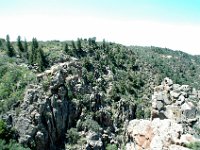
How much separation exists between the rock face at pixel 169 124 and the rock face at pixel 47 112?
3629 cm

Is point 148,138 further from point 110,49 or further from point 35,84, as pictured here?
point 110,49

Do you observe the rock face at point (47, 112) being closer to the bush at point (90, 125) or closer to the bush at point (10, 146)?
the bush at point (90, 125)

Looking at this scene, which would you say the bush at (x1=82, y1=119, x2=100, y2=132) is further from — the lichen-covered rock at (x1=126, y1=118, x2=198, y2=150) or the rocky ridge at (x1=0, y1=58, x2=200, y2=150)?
the lichen-covered rock at (x1=126, y1=118, x2=198, y2=150)

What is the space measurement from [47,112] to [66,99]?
36.3 ft

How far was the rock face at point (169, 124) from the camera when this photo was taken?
151 feet

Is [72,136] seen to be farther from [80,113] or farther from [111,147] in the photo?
[111,147]

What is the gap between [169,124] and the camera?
50.2 metres

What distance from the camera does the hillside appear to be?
96625mm

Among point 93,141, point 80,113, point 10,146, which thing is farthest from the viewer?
point 80,113

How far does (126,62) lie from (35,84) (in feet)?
255

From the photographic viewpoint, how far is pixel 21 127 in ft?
310

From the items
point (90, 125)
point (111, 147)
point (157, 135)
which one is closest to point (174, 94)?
point (157, 135)

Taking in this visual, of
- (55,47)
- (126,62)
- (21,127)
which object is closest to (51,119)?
(21,127)

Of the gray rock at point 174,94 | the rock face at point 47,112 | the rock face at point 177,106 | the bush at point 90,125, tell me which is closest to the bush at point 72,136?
the rock face at point 47,112
